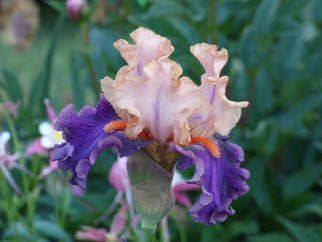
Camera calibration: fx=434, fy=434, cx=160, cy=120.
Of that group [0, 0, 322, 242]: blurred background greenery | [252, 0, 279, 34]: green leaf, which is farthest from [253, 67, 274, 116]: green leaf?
[252, 0, 279, 34]: green leaf

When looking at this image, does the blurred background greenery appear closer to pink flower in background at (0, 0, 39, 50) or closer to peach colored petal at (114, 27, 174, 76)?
peach colored petal at (114, 27, 174, 76)

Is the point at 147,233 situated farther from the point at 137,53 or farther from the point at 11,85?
the point at 11,85

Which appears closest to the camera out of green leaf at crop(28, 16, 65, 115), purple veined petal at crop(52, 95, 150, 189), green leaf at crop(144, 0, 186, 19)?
purple veined petal at crop(52, 95, 150, 189)

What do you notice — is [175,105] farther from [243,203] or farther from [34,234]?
[243,203]

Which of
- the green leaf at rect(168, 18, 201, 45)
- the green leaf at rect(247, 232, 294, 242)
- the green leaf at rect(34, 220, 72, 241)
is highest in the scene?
the green leaf at rect(168, 18, 201, 45)

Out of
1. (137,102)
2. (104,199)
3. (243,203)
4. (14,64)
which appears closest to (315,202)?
(243,203)

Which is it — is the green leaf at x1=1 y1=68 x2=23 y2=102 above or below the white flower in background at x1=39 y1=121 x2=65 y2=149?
below

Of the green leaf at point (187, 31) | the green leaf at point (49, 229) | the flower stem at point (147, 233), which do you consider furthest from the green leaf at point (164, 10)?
the flower stem at point (147, 233)

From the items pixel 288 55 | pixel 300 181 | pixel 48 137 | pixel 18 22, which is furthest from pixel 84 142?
pixel 18 22
